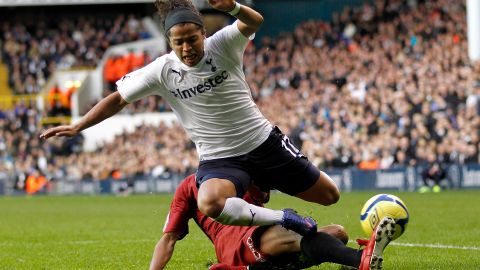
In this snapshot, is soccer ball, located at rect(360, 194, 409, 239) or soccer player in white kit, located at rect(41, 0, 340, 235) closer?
soccer player in white kit, located at rect(41, 0, 340, 235)

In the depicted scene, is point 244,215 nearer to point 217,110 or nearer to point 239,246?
point 239,246

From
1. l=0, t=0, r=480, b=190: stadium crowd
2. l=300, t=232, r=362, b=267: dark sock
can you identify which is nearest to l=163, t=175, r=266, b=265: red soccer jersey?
l=300, t=232, r=362, b=267: dark sock

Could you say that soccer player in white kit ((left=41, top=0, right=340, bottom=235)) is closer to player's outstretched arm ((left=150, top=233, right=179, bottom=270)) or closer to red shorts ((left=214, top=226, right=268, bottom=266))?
red shorts ((left=214, top=226, right=268, bottom=266))

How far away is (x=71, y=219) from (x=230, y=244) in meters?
10.8

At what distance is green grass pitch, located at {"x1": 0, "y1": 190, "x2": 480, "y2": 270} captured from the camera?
386 inches

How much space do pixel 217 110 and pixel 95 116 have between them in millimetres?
1015

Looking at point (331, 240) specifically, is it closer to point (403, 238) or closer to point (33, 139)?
point (403, 238)

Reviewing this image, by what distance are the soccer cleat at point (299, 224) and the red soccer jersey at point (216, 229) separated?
0.51m

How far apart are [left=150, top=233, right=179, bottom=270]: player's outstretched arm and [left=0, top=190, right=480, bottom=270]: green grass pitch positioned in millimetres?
1141

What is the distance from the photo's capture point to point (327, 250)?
7.30 metres

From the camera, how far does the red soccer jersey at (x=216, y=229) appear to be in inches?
312

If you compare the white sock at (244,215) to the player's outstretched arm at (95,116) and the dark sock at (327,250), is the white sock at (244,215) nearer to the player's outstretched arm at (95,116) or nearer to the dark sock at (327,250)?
the dark sock at (327,250)

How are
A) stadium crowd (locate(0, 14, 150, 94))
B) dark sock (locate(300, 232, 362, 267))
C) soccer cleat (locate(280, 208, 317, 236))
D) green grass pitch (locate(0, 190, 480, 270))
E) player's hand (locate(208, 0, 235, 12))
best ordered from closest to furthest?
player's hand (locate(208, 0, 235, 12)), dark sock (locate(300, 232, 362, 267)), soccer cleat (locate(280, 208, 317, 236)), green grass pitch (locate(0, 190, 480, 270)), stadium crowd (locate(0, 14, 150, 94))

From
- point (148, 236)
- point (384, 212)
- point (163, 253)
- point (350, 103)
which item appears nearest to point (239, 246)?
point (163, 253)
